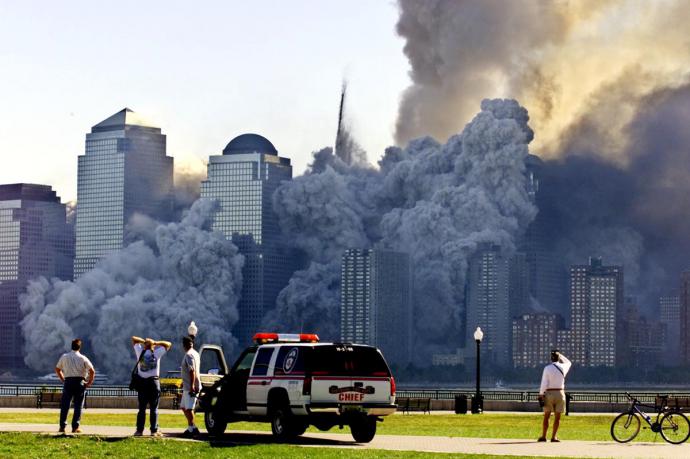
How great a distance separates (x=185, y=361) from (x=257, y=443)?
12.2ft

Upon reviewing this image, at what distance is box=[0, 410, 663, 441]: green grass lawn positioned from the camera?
5007 centimetres

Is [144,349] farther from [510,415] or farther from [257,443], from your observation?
[510,415]

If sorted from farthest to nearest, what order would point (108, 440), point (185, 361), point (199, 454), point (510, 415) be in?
point (510, 415) → point (185, 361) → point (108, 440) → point (199, 454)

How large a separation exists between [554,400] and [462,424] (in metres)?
17.4

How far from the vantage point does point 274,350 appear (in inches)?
1745

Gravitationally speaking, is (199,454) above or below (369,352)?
below

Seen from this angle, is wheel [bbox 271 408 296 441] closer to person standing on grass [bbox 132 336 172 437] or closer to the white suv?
the white suv

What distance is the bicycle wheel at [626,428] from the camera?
44062 millimetres

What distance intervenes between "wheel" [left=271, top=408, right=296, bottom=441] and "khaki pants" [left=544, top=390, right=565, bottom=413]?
24.2ft

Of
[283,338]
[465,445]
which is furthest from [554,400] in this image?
[283,338]

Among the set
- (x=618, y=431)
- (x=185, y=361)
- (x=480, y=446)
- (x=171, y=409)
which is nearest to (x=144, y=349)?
(x=185, y=361)

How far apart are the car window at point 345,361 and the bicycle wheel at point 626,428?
6.80 metres

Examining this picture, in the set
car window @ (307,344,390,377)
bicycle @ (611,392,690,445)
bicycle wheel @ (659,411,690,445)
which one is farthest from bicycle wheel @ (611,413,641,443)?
car window @ (307,344,390,377)

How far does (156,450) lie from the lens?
39125 millimetres
